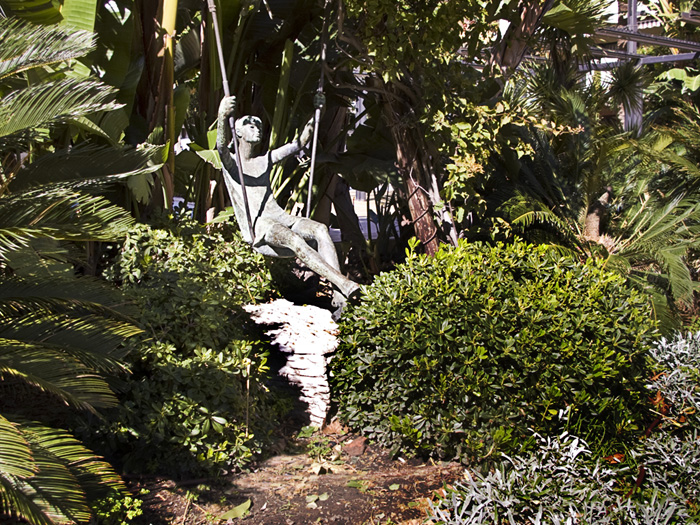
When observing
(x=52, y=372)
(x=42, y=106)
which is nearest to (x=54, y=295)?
(x=52, y=372)

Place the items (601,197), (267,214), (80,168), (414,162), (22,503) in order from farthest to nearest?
(601,197) → (414,162) → (267,214) → (80,168) → (22,503)

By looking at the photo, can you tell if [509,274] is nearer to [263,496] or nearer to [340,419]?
[340,419]

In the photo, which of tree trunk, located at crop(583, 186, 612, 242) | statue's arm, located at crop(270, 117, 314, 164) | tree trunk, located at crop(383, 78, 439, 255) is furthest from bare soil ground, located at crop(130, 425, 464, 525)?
tree trunk, located at crop(583, 186, 612, 242)

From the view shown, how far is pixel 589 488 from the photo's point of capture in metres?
2.90

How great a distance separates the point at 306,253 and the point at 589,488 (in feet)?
Answer: 9.52

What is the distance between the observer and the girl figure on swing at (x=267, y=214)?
521 cm

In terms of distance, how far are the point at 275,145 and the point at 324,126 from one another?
1193mm

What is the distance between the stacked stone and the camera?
5.21 meters

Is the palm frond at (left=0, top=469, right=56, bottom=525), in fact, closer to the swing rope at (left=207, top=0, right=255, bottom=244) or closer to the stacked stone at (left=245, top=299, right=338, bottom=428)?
the stacked stone at (left=245, top=299, right=338, bottom=428)

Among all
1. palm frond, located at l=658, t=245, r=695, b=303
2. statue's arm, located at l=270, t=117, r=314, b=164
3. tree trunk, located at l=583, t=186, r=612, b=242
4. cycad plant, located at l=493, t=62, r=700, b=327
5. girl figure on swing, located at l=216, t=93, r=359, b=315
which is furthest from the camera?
tree trunk, located at l=583, t=186, r=612, b=242

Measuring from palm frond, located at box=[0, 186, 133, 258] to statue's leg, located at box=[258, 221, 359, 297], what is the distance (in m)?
1.75

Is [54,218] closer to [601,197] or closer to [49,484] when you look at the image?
[49,484]

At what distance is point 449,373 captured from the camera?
4.37 m

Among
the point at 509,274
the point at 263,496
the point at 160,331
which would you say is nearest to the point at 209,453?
the point at 263,496
